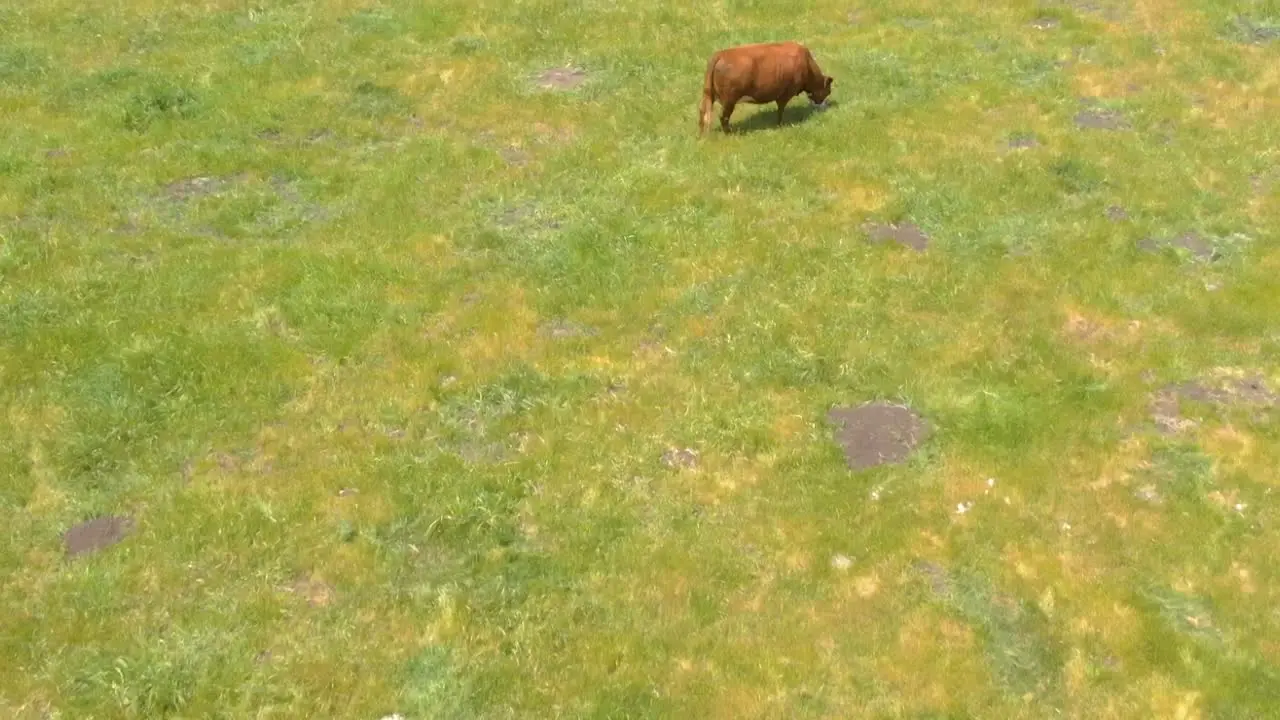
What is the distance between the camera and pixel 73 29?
24.8 m

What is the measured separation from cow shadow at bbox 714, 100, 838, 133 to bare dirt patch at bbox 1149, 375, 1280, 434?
9.58 m

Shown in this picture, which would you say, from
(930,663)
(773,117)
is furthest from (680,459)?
(773,117)

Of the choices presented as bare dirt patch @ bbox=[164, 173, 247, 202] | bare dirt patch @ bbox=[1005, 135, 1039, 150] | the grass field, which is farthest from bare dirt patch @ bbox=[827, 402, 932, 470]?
bare dirt patch @ bbox=[164, 173, 247, 202]

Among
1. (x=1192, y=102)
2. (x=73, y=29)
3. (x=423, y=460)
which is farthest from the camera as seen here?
(x=73, y=29)

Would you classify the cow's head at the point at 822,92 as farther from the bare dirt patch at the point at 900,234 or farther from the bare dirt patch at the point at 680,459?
the bare dirt patch at the point at 680,459

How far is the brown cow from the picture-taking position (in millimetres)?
19406

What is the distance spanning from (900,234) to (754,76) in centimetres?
459

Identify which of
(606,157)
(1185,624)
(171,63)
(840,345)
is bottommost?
(1185,624)

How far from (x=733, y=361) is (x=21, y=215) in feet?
40.7

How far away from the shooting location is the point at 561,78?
905 inches

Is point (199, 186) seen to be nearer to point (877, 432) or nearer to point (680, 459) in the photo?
point (680, 459)

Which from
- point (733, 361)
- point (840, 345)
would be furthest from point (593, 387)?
point (840, 345)

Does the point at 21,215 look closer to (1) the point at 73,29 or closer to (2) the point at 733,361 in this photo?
(1) the point at 73,29

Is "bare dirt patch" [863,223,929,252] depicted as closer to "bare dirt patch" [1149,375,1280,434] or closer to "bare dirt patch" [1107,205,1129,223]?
"bare dirt patch" [1107,205,1129,223]
